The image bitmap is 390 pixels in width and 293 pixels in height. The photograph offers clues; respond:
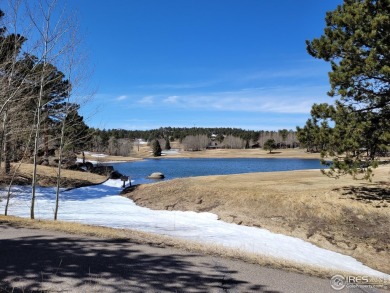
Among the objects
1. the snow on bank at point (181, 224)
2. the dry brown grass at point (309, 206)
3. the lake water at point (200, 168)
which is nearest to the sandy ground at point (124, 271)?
the snow on bank at point (181, 224)

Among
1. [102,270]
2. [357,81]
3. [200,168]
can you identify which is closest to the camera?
[102,270]

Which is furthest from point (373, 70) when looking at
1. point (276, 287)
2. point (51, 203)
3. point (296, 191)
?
point (51, 203)

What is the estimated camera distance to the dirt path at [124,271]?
5266 mm

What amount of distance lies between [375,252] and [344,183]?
8.55m

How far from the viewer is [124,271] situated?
19.3 feet

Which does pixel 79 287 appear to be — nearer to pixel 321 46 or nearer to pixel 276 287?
pixel 276 287

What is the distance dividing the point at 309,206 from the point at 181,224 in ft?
20.9

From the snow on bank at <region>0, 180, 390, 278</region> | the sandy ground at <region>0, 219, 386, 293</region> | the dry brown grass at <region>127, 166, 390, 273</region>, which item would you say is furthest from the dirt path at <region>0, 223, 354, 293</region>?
the dry brown grass at <region>127, 166, 390, 273</region>

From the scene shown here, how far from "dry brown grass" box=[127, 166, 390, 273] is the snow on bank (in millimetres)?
868

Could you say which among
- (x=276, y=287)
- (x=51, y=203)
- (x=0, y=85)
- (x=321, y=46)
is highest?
(x=321, y=46)

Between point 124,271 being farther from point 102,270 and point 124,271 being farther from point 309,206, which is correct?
point 309,206

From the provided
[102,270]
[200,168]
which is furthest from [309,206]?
[200,168]

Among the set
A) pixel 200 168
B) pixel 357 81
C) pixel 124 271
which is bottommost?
pixel 200 168

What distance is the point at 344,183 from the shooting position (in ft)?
65.1
